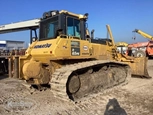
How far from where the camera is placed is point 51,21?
701cm

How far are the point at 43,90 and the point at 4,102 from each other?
1771 millimetres

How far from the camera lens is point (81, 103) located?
5.96 m

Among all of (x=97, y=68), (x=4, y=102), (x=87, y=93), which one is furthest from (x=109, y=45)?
(x=4, y=102)

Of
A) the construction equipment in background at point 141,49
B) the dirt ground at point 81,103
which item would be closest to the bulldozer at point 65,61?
the dirt ground at point 81,103

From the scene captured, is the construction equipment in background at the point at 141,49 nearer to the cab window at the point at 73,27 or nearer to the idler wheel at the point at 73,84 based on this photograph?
the cab window at the point at 73,27

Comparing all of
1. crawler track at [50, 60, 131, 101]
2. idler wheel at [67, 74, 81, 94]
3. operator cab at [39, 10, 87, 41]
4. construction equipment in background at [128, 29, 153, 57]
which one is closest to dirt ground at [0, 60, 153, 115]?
crawler track at [50, 60, 131, 101]

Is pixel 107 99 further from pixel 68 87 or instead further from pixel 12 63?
pixel 12 63

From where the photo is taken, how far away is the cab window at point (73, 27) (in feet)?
22.1

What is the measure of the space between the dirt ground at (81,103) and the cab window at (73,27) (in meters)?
2.40

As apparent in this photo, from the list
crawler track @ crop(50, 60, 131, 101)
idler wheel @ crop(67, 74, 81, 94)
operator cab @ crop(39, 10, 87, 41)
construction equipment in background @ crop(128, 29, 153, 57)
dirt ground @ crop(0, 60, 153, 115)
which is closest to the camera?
dirt ground @ crop(0, 60, 153, 115)

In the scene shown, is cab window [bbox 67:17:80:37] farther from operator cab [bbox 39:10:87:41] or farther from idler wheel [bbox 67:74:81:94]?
idler wheel [bbox 67:74:81:94]

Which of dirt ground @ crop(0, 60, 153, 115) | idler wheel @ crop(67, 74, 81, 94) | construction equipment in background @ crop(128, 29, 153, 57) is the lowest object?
dirt ground @ crop(0, 60, 153, 115)

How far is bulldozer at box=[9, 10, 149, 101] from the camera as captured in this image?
6070 mm

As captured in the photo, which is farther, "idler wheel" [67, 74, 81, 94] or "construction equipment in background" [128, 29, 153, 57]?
"construction equipment in background" [128, 29, 153, 57]
